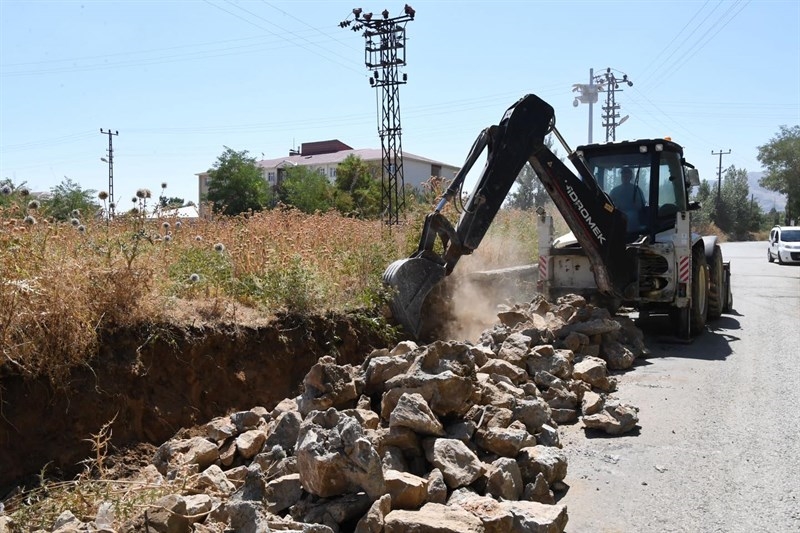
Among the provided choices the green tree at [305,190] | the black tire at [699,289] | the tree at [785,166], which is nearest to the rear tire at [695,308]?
the black tire at [699,289]

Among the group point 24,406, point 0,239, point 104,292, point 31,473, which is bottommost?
point 31,473

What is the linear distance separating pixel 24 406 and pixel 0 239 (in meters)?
1.52

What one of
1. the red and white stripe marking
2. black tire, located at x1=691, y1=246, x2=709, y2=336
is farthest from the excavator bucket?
black tire, located at x1=691, y1=246, x2=709, y2=336

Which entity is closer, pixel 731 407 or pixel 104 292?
pixel 104 292

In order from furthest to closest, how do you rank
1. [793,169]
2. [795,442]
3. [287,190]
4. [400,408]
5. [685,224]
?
[793,169] → [287,190] → [685,224] → [795,442] → [400,408]

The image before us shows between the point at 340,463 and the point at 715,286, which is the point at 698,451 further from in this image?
the point at 715,286

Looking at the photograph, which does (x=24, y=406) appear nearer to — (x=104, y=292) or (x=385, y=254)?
(x=104, y=292)

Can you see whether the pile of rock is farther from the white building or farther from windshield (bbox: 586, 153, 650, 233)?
the white building

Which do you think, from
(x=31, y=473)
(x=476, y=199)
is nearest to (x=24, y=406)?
(x=31, y=473)

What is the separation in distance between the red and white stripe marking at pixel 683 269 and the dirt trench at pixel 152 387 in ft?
16.8

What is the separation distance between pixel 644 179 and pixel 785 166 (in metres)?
71.5

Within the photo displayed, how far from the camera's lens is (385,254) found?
34.3 ft

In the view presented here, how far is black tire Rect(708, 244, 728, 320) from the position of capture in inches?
482

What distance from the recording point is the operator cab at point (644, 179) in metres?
10.9
